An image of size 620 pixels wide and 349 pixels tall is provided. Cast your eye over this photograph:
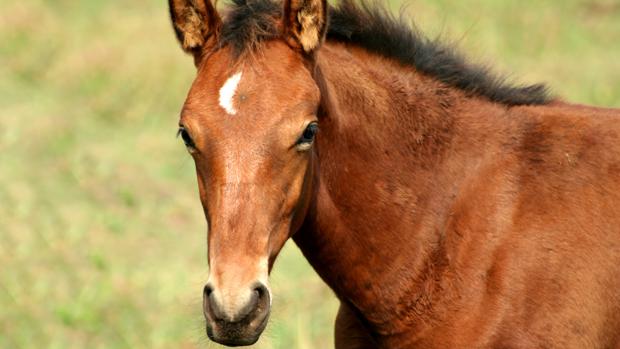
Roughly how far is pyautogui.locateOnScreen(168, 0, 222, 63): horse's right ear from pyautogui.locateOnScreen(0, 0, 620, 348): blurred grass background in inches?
52.4

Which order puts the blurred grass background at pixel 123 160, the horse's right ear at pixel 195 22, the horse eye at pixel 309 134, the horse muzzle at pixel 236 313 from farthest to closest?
the blurred grass background at pixel 123 160, the horse's right ear at pixel 195 22, the horse eye at pixel 309 134, the horse muzzle at pixel 236 313

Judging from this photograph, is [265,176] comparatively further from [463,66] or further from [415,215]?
[463,66]

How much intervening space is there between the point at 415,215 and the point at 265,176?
3.20ft

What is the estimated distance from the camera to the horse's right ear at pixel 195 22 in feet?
16.5

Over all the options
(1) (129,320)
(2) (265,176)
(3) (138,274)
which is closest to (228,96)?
(2) (265,176)

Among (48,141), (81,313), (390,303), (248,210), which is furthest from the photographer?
(48,141)

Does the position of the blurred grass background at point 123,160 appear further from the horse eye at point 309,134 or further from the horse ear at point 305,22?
the horse eye at point 309,134

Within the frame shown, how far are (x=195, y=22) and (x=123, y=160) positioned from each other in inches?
309

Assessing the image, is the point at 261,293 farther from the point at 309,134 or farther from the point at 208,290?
the point at 309,134

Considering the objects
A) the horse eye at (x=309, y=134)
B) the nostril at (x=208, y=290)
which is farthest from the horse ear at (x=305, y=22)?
the nostril at (x=208, y=290)

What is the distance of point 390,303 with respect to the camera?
17.2 ft

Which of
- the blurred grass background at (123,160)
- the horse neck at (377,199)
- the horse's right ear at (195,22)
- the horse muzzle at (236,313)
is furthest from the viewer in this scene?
the blurred grass background at (123,160)

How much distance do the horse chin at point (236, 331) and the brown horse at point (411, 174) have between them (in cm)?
34

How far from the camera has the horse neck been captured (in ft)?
17.1
